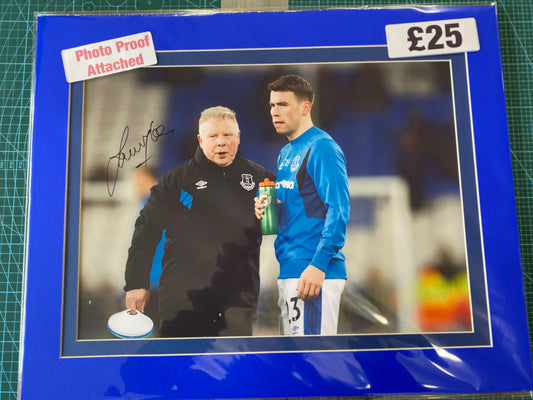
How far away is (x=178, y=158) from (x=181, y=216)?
14 cm

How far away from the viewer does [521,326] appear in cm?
97

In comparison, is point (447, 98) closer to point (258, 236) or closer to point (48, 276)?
point (258, 236)

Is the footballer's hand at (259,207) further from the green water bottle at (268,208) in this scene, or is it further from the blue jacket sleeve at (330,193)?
the blue jacket sleeve at (330,193)

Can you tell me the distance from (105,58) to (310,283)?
2.50ft

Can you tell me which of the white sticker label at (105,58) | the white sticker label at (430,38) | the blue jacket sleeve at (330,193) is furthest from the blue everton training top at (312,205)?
the white sticker label at (105,58)

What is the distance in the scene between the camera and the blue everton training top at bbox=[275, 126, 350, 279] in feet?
3.25

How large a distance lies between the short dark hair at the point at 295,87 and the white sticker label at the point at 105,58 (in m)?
0.31

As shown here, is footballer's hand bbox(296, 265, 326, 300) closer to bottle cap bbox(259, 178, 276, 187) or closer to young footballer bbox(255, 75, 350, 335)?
young footballer bbox(255, 75, 350, 335)

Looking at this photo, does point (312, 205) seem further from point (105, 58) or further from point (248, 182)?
point (105, 58)

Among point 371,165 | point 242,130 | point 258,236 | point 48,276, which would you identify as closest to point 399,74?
point 371,165

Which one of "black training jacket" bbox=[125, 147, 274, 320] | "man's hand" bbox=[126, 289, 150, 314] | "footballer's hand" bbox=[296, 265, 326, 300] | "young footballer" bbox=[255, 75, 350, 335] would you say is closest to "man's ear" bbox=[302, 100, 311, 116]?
"young footballer" bbox=[255, 75, 350, 335]

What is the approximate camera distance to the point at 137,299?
99cm

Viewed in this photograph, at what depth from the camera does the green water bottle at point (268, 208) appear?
3.30 ft

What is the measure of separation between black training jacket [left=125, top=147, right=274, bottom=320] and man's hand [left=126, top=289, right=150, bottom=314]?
1cm
